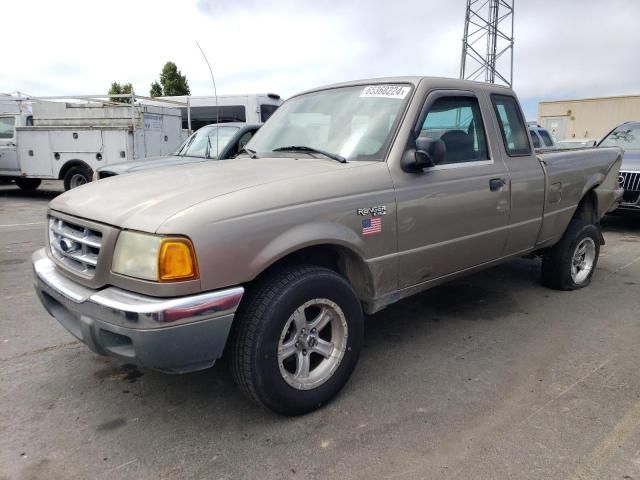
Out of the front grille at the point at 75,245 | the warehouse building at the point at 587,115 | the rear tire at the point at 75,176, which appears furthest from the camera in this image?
the warehouse building at the point at 587,115

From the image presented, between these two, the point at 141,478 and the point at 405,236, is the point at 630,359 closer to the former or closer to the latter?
the point at 405,236

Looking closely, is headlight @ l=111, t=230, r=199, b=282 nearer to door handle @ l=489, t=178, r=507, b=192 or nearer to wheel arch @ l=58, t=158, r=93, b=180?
door handle @ l=489, t=178, r=507, b=192

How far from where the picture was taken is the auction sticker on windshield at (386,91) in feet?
10.8

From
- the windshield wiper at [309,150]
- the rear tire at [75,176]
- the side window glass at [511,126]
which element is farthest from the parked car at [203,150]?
the side window glass at [511,126]

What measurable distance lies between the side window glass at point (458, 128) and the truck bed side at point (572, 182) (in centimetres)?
81

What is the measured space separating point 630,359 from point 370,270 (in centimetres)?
199

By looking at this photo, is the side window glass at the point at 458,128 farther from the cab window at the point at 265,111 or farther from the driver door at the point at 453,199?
the cab window at the point at 265,111

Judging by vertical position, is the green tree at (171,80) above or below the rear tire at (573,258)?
above

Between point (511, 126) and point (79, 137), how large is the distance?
1071 centimetres

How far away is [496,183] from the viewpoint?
3.65 metres

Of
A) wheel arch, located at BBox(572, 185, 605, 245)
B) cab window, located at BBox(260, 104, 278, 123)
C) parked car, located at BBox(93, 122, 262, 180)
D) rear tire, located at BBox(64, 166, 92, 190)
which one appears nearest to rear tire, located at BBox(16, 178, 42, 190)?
rear tire, located at BBox(64, 166, 92, 190)

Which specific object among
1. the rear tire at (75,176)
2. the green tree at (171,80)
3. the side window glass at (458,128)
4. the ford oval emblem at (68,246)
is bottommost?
the ford oval emblem at (68,246)

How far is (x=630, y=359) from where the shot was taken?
340cm

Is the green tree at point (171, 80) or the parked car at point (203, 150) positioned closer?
the parked car at point (203, 150)
